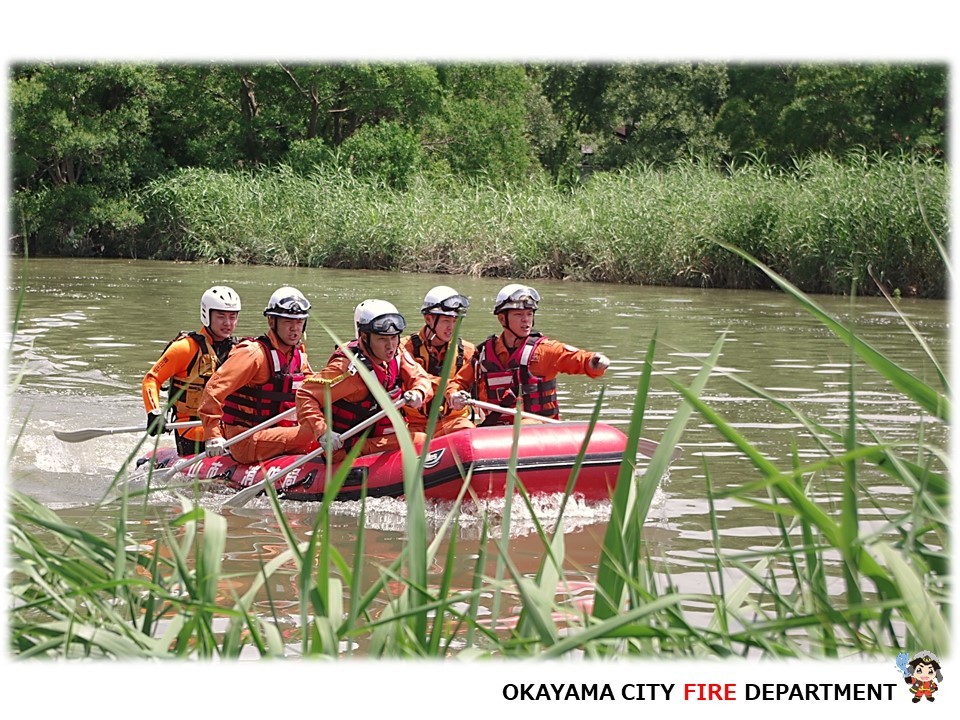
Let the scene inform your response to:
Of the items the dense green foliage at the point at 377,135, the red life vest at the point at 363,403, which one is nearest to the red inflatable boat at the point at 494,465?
the red life vest at the point at 363,403

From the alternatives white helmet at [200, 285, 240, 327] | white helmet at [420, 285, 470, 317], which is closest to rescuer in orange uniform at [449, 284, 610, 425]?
white helmet at [420, 285, 470, 317]

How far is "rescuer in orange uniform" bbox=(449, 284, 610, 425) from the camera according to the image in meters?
7.66

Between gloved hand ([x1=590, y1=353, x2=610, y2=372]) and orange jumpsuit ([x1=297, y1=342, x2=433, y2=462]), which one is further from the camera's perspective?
gloved hand ([x1=590, y1=353, x2=610, y2=372])

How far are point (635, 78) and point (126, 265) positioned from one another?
75.7 ft

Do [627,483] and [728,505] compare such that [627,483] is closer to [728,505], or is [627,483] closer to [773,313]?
[728,505]

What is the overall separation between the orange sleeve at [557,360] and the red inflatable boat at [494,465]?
37 centimetres

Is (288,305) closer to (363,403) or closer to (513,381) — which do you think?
(363,403)

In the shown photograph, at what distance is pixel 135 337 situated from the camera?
1477cm

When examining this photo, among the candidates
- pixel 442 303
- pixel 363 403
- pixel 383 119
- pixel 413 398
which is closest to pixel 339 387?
pixel 363 403

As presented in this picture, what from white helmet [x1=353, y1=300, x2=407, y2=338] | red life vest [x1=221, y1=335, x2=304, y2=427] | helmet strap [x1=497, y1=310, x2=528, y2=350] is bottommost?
red life vest [x1=221, y1=335, x2=304, y2=427]

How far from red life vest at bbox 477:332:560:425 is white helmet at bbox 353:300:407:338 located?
36.4 inches

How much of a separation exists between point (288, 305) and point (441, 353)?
971mm

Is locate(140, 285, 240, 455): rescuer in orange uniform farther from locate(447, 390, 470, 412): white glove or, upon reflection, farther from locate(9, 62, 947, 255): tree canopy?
locate(9, 62, 947, 255): tree canopy

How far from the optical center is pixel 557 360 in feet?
25.0
